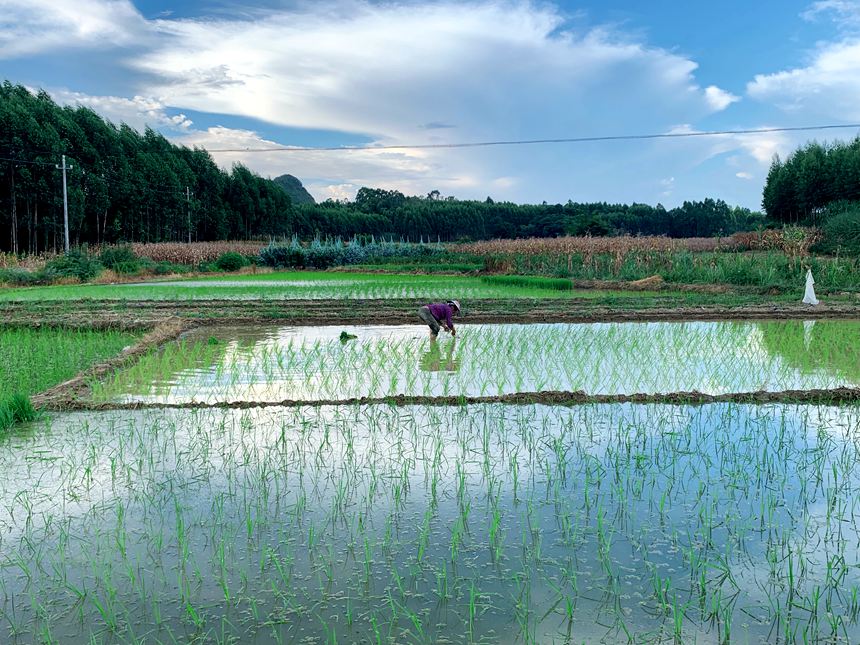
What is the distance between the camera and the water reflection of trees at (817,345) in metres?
8.03

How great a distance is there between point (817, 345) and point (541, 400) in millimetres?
5451

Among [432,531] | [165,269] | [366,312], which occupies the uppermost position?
[165,269]

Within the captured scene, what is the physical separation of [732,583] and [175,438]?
13.0 ft

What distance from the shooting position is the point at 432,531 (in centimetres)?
353

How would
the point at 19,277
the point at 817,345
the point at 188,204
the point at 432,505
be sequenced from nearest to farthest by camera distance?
the point at 432,505
the point at 817,345
the point at 19,277
the point at 188,204

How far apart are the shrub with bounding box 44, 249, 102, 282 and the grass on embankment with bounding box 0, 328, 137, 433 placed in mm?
13973

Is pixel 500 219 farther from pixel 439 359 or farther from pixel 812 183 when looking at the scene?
pixel 439 359

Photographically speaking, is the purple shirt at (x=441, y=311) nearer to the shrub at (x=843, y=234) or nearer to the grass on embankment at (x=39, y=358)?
the grass on embankment at (x=39, y=358)

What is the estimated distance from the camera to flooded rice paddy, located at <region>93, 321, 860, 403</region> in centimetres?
696

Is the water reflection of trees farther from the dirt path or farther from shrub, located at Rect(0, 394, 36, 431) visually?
shrub, located at Rect(0, 394, 36, 431)

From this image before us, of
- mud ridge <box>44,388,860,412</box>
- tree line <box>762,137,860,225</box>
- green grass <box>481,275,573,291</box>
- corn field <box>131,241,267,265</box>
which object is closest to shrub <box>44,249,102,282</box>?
corn field <box>131,241,267,265</box>

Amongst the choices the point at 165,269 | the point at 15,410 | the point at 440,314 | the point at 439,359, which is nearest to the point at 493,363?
the point at 439,359

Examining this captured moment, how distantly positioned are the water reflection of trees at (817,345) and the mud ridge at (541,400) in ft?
4.06

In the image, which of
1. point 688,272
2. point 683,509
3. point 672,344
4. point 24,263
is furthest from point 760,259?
point 24,263
